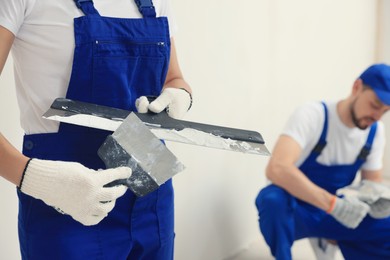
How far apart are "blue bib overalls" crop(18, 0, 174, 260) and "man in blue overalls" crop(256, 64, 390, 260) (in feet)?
3.93

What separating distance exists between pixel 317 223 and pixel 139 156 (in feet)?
4.82

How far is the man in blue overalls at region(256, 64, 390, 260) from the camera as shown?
2.21 meters

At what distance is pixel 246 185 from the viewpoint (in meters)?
2.70

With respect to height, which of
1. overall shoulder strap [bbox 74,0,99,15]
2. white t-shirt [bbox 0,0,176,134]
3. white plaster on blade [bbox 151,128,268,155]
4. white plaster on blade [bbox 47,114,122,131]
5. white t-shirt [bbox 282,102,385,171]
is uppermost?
overall shoulder strap [bbox 74,0,99,15]

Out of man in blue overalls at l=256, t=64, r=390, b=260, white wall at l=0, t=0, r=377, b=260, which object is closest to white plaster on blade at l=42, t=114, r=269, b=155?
white wall at l=0, t=0, r=377, b=260

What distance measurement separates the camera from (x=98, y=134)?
3.53 ft

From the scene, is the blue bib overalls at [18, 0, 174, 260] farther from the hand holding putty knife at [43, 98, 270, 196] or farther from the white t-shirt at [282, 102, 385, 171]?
the white t-shirt at [282, 102, 385, 171]

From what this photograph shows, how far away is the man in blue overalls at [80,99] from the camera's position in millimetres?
946

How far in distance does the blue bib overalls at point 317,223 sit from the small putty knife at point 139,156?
1.30 meters

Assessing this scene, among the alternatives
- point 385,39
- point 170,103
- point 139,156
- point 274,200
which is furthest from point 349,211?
point 385,39

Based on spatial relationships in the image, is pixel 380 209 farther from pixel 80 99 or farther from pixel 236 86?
pixel 80 99

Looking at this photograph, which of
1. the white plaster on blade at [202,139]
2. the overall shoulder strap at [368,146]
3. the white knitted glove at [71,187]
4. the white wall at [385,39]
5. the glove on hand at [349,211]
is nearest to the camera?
the white knitted glove at [71,187]

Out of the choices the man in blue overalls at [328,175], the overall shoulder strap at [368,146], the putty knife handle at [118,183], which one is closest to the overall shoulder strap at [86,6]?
the putty knife handle at [118,183]

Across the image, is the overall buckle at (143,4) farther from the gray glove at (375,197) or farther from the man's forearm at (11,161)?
the gray glove at (375,197)
